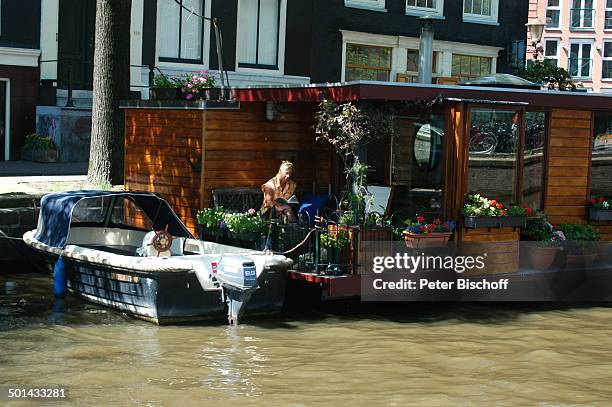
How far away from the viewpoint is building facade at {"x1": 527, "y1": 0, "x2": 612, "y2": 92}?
179 feet

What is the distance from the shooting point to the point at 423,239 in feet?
42.2

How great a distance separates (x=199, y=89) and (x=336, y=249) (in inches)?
154

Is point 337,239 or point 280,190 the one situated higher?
point 280,190

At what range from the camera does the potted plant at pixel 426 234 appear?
12.8 m

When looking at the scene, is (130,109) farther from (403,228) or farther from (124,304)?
(403,228)

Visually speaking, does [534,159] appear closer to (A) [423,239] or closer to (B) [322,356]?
(A) [423,239]

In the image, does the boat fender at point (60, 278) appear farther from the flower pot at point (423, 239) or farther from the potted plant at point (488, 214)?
the potted plant at point (488, 214)

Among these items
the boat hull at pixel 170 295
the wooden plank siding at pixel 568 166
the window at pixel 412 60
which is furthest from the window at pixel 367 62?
the boat hull at pixel 170 295

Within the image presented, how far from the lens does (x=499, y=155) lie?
548 inches

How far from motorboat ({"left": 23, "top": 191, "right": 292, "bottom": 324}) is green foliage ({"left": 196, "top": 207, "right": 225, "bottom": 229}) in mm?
284

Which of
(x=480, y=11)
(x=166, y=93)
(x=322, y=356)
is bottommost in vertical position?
(x=322, y=356)

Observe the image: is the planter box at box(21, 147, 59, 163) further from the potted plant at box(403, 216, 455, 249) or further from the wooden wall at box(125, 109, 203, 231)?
the potted plant at box(403, 216, 455, 249)

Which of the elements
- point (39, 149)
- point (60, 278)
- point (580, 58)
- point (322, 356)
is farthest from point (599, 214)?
point (580, 58)

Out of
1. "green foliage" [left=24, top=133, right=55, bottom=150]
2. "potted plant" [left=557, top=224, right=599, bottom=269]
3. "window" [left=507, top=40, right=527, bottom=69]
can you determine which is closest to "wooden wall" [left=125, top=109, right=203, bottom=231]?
"potted plant" [left=557, top=224, right=599, bottom=269]
